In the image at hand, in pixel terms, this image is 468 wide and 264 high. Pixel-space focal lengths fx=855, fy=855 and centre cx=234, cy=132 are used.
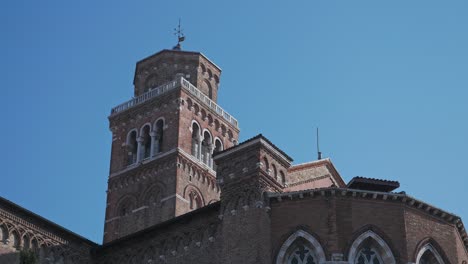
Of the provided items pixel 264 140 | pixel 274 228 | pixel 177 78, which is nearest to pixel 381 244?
pixel 274 228

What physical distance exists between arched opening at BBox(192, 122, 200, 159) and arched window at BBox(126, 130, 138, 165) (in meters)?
2.97

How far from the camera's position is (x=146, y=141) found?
43188 mm

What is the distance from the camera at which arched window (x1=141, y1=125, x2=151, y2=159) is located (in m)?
42.9

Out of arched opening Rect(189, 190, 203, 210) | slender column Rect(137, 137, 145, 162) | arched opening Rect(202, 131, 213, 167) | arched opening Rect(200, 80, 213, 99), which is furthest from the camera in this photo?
arched opening Rect(200, 80, 213, 99)

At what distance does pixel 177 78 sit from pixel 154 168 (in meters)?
5.08

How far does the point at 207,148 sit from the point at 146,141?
10.3ft

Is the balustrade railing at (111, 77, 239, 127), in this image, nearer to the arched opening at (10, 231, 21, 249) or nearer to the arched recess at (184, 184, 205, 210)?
the arched recess at (184, 184, 205, 210)

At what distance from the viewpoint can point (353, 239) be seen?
25312 millimetres

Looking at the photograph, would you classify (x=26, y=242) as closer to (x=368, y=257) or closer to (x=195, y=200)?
(x=368, y=257)

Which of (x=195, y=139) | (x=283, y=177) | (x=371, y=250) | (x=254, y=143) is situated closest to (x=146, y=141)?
(x=195, y=139)

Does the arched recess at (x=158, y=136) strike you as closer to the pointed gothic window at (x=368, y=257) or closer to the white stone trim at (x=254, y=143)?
the white stone trim at (x=254, y=143)

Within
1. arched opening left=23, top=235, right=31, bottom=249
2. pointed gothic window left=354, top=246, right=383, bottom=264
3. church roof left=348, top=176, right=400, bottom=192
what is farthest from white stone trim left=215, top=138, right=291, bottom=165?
arched opening left=23, top=235, right=31, bottom=249

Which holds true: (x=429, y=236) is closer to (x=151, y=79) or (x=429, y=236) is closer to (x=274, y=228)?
(x=274, y=228)

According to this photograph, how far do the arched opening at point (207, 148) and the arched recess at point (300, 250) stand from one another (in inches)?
705
